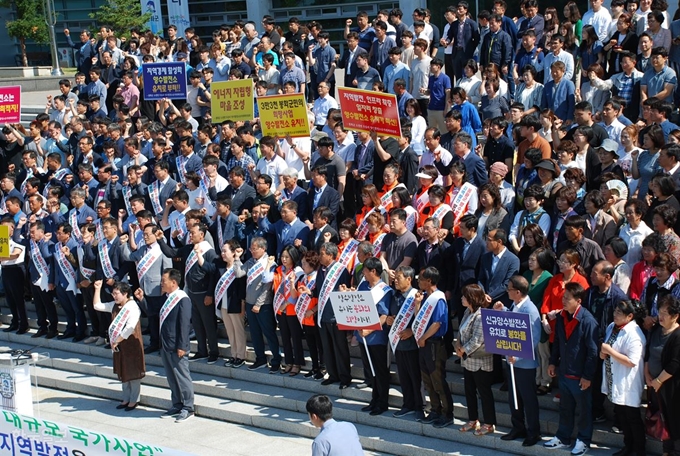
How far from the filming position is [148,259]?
14.0m

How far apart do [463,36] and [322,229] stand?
7940mm

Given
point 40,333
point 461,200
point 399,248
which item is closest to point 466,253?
point 399,248

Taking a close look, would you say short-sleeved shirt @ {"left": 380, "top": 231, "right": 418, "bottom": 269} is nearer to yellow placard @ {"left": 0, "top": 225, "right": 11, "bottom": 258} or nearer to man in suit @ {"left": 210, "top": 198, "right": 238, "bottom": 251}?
man in suit @ {"left": 210, "top": 198, "right": 238, "bottom": 251}

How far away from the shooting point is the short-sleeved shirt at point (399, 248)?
12016 millimetres

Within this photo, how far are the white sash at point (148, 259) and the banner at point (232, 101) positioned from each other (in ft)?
11.8

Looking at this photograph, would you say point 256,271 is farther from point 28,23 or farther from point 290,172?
point 28,23

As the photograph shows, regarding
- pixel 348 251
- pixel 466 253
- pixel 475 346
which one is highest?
pixel 466 253

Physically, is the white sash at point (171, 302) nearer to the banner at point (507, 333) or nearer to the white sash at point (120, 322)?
the white sash at point (120, 322)

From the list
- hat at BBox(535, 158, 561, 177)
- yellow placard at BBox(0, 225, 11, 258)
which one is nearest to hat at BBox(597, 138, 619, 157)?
hat at BBox(535, 158, 561, 177)

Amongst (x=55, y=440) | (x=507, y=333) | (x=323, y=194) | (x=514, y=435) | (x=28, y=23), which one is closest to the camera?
(x=55, y=440)

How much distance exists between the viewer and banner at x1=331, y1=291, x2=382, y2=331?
36.6 feet

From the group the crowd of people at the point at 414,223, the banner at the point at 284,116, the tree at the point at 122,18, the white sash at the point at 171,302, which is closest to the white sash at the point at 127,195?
the crowd of people at the point at 414,223

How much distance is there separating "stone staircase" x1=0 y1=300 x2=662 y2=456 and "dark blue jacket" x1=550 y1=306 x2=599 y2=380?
86 centimetres

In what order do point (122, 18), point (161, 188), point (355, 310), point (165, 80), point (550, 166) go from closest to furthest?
point (355, 310) → point (550, 166) → point (161, 188) → point (165, 80) → point (122, 18)
